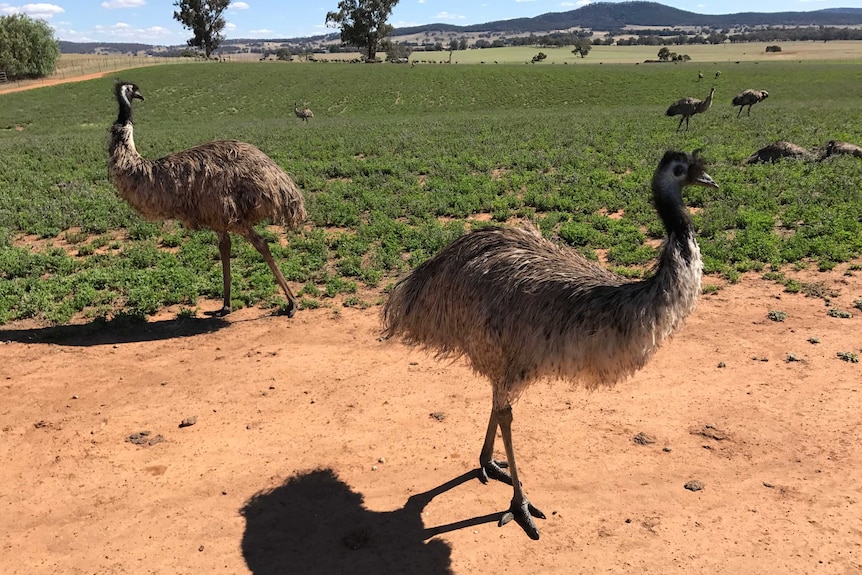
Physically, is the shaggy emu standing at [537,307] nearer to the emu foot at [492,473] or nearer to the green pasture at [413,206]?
the emu foot at [492,473]

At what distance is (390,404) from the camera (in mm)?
6492

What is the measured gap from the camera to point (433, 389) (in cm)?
675

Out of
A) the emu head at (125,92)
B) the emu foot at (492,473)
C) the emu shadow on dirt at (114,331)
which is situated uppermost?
the emu head at (125,92)

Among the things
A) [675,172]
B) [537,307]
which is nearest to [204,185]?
[537,307]

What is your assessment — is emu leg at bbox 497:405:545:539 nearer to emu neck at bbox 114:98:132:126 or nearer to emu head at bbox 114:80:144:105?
emu neck at bbox 114:98:132:126

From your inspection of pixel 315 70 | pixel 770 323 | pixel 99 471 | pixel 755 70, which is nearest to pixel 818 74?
pixel 755 70

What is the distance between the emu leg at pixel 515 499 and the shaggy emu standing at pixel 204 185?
4672 mm

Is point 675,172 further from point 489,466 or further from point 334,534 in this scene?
point 334,534

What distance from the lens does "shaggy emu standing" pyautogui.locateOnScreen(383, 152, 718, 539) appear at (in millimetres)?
3871

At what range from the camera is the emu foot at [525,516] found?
479cm

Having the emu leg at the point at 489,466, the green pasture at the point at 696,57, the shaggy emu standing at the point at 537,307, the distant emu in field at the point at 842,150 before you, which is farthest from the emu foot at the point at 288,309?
the green pasture at the point at 696,57

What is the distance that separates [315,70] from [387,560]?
6045 cm

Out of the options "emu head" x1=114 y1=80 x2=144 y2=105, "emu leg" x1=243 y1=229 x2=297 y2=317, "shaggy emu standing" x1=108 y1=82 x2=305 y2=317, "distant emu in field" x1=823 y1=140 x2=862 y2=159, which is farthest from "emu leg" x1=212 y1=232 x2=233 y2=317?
"distant emu in field" x1=823 y1=140 x2=862 y2=159

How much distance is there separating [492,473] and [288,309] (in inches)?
173
